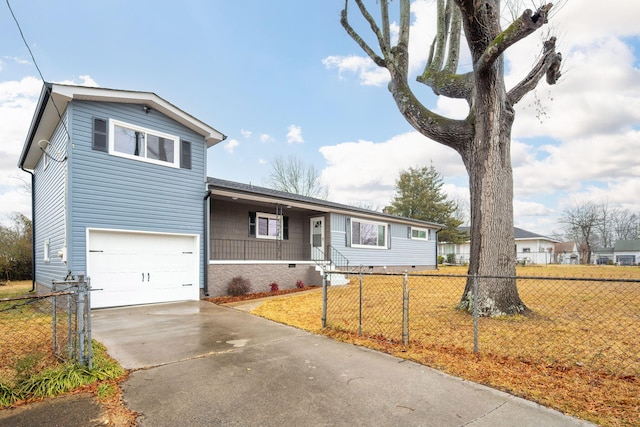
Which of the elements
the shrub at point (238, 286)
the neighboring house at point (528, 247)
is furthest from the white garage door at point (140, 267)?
the neighboring house at point (528, 247)

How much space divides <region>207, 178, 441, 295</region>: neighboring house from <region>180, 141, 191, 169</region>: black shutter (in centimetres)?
103

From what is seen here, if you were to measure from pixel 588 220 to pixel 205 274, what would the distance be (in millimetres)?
52956

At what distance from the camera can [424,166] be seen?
3550 centimetres

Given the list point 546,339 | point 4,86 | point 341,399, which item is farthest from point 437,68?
point 4,86

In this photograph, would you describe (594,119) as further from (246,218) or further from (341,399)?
(341,399)

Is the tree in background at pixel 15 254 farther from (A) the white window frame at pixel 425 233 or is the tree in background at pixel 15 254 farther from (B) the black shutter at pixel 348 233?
(A) the white window frame at pixel 425 233

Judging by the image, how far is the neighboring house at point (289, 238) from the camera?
11.5 m

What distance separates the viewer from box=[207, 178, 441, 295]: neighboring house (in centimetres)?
1150

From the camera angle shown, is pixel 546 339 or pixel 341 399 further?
pixel 546 339

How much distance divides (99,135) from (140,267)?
362cm

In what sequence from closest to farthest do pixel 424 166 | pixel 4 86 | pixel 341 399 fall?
pixel 341 399
pixel 4 86
pixel 424 166

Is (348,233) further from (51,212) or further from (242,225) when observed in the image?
(51,212)

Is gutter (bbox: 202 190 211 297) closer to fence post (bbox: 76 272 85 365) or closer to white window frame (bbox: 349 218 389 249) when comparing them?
fence post (bbox: 76 272 85 365)

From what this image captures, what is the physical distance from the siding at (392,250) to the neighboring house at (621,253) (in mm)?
41752
